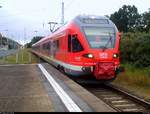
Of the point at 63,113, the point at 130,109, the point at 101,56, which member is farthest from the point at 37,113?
the point at 101,56

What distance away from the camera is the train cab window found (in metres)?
18.4

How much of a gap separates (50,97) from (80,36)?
6579mm

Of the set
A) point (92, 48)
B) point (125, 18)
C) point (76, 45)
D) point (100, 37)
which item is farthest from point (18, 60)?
point (125, 18)

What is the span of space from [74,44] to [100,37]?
1216mm

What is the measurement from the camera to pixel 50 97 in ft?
40.3

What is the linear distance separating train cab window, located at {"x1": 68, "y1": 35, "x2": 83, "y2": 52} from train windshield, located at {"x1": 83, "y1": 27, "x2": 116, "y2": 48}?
1.59 ft

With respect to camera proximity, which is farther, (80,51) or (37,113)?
(80,51)

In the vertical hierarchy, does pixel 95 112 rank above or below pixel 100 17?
below

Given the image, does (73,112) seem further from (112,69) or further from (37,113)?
(112,69)

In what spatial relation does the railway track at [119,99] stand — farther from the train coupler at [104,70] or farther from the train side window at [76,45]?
the train side window at [76,45]

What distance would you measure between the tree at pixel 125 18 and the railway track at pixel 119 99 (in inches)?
2449

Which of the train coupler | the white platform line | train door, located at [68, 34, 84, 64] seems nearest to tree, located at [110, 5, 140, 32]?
train door, located at [68, 34, 84, 64]

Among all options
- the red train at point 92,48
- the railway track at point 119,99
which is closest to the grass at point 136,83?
the railway track at point 119,99

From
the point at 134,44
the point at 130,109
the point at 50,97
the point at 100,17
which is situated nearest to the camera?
the point at 50,97
